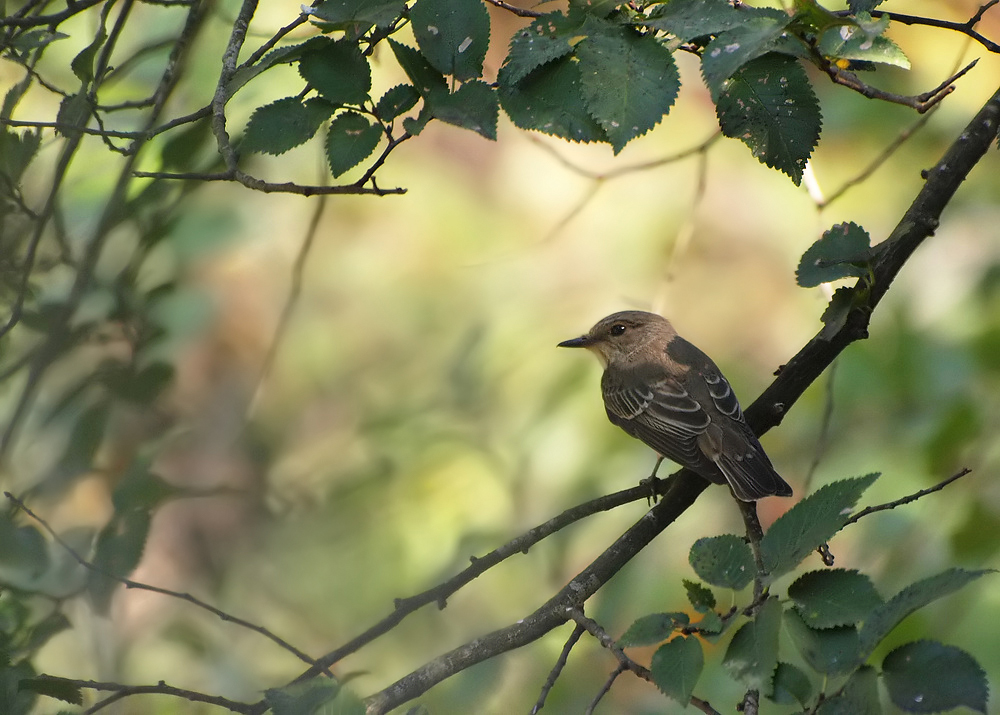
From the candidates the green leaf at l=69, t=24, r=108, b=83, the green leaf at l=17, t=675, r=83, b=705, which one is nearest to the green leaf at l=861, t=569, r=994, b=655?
the green leaf at l=17, t=675, r=83, b=705

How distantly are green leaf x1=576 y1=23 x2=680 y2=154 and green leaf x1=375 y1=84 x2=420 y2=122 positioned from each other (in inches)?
11.5

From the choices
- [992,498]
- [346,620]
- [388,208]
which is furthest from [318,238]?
[992,498]

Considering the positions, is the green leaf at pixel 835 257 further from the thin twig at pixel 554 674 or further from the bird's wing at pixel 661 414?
the bird's wing at pixel 661 414

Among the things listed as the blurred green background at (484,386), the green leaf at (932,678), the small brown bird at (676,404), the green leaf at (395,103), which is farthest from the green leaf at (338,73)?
the small brown bird at (676,404)

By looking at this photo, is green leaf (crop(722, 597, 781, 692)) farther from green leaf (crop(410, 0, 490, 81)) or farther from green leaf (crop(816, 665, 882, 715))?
green leaf (crop(410, 0, 490, 81))

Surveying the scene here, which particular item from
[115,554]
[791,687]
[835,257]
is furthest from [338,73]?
[115,554]

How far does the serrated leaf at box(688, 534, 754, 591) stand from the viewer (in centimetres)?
143

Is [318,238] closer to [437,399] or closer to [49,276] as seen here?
[437,399]

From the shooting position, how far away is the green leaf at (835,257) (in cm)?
179

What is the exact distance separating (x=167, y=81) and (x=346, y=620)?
8.42 feet

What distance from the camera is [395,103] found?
1.63 metres

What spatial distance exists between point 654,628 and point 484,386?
3.28m

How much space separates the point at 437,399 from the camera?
15.6ft

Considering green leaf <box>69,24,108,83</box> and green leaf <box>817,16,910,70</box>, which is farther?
green leaf <box>69,24,108,83</box>
